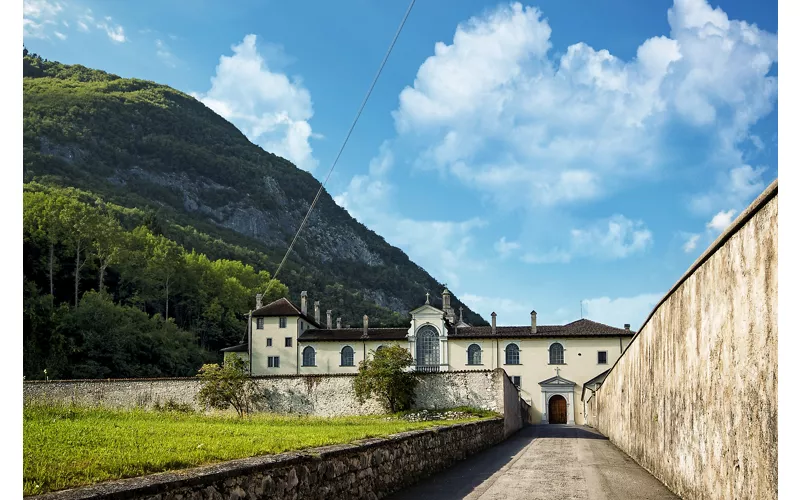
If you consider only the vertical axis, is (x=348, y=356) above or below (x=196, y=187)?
below

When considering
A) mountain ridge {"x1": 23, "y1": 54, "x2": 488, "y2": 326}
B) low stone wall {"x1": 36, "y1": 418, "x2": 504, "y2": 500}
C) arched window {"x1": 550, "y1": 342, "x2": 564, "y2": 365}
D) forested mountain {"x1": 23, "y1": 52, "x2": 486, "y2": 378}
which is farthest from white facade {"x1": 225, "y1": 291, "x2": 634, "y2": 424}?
mountain ridge {"x1": 23, "y1": 54, "x2": 488, "y2": 326}

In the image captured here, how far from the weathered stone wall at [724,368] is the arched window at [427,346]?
51031 millimetres

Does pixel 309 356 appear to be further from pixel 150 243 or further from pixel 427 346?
pixel 150 243

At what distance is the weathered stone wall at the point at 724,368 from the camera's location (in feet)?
17.2

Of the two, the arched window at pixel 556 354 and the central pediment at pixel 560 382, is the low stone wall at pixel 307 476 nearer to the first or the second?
the central pediment at pixel 560 382

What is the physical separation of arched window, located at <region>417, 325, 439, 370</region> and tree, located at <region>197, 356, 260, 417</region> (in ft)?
83.3

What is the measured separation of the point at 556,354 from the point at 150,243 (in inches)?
2232

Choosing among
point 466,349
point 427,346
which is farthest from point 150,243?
point 466,349

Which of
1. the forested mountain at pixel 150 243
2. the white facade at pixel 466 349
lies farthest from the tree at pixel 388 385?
the forested mountain at pixel 150 243

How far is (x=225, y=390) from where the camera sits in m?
37.9

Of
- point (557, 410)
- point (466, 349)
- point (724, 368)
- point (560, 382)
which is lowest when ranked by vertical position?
point (557, 410)

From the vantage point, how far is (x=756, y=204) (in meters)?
5.35

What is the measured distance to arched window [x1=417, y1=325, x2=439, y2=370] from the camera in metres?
62.2
